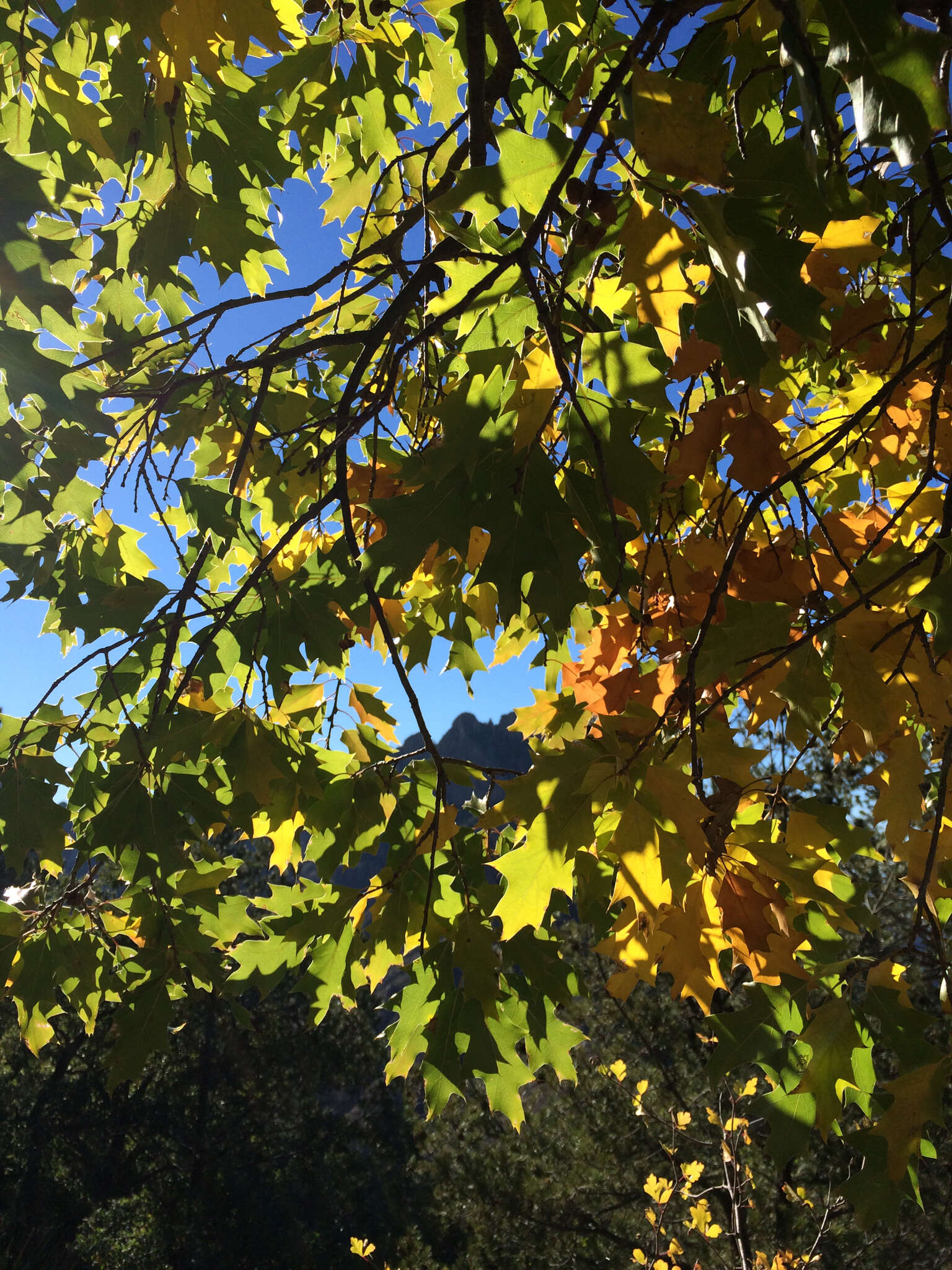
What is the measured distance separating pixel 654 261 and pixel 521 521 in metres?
0.38

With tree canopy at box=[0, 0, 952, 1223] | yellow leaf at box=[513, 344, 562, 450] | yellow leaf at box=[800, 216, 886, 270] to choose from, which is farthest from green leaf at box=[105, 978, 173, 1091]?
yellow leaf at box=[800, 216, 886, 270]

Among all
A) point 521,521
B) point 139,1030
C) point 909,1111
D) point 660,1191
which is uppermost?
point 521,521

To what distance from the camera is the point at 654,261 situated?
35.3 inches

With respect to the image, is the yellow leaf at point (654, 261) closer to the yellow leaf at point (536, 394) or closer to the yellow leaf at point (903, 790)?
the yellow leaf at point (536, 394)

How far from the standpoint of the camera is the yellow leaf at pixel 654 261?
2.88 ft

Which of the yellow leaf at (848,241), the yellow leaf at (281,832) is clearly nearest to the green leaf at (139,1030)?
the yellow leaf at (281,832)

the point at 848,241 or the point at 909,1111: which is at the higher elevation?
the point at 848,241

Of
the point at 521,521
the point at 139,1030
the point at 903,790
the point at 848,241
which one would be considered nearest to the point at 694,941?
the point at 903,790

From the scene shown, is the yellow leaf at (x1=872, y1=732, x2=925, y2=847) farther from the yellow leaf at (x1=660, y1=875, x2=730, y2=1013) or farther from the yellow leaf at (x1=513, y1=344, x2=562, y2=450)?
the yellow leaf at (x1=513, y1=344, x2=562, y2=450)

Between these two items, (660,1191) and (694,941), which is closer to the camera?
(694,941)

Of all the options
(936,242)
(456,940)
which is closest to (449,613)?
(456,940)

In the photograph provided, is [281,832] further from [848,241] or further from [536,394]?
[848,241]

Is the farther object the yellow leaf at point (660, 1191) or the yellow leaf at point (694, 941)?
the yellow leaf at point (660, 1191)

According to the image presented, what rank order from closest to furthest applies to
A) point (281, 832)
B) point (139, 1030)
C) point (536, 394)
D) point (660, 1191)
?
point (536, 394), point (139, 1030), point (281, 832), point (660, 1191)
